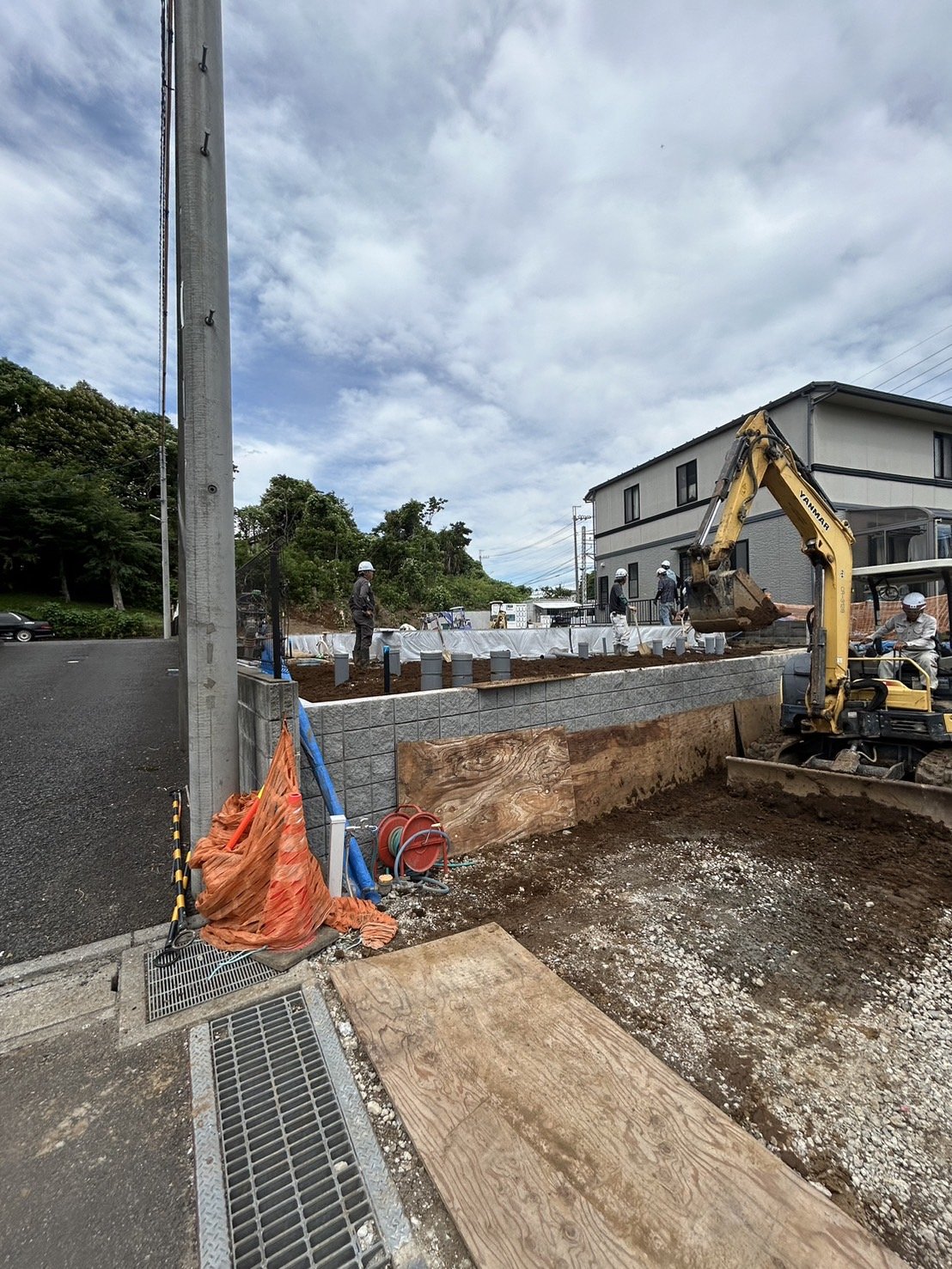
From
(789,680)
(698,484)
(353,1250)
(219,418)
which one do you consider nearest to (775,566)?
Answer: (698,484)

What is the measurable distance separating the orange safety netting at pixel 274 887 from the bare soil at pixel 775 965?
0.23 meters

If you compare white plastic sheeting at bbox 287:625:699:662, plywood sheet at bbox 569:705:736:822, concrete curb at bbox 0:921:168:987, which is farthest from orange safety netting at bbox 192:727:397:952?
white plastic sheeting at bbox 287:625:699:662

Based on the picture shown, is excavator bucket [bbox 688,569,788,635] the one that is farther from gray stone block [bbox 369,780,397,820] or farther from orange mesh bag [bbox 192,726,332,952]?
orange mesh bag [bbox 192,726,332,952]

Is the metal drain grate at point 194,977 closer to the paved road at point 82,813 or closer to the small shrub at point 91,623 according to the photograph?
the paved road at point 82,813

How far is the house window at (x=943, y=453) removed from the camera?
16.7 meters

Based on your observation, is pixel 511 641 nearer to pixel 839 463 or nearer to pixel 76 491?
pixel 839 463

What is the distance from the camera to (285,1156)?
1781mm

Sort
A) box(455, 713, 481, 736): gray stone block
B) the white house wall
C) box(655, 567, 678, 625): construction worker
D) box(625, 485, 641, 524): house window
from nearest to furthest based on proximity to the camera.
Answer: box(455, 713, 481, 736): gray stone block
box(655, 567, 678, 625): construction worker
the white house wall
box(625, 485, 641, 524): house window

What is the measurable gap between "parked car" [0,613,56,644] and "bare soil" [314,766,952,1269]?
87.2 ft

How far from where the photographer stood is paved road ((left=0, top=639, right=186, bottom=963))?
10.8ft

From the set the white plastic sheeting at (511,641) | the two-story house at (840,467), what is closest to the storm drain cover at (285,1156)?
the white plastic sheeting at (511,641)

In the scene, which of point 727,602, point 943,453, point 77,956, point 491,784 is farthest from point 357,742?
point 943,453

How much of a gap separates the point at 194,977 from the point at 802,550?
241 inches

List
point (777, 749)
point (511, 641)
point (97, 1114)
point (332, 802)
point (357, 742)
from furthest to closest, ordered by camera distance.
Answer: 1. point (511, 641)
2. point (777, 749)
3. point (357, 742)
4. point (332, 802)
5. point (97, 1114)
